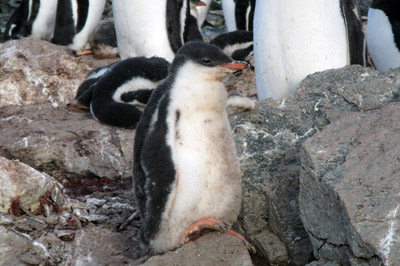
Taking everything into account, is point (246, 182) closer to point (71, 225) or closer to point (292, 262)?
point (292, 262)

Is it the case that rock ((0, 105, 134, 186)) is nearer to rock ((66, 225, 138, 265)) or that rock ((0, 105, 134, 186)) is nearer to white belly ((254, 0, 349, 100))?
rock ((66, 225, 138, 265))

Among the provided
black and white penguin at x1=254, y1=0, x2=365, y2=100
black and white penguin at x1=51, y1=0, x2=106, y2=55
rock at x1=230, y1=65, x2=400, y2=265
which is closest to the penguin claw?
rock at x1=230, y1=65, x2=400, y2=265

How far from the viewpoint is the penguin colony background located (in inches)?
120

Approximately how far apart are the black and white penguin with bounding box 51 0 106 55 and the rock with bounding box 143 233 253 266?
5493 mm

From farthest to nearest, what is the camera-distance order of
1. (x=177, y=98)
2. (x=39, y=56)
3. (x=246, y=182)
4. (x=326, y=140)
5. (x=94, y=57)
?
(x=94, y=57)
(x=39, y=56)
(x=246, y=182)
(x=177, y=98)
(x=326, y=140)

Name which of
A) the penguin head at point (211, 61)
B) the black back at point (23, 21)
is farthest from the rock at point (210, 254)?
the black back at point (23, 21)

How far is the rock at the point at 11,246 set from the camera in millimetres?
3182

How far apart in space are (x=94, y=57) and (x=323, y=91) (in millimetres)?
4784

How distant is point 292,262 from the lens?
3119 millimetres

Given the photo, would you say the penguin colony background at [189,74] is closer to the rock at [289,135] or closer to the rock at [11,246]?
the rock at [289,135]

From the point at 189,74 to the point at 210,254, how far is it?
895 mm

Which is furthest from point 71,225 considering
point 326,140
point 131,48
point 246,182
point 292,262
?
point 131,48

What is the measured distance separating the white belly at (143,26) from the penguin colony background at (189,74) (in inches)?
0.4

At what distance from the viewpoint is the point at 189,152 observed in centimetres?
311
